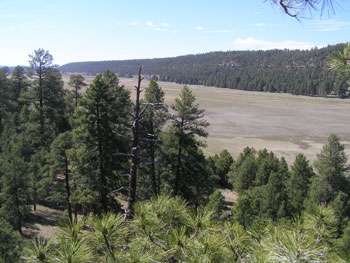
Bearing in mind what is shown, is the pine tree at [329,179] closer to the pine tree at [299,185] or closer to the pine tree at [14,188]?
the pine tree at [299,185]

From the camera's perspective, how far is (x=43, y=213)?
22.3 metres

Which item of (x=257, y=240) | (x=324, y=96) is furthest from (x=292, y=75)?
(x=257, y=240)

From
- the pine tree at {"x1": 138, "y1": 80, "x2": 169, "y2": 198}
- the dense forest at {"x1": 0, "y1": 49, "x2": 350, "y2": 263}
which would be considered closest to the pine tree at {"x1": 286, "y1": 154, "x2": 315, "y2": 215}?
the dense forest at {"x1": 0, "y1": 49, "x2": 350, "y2": 263}

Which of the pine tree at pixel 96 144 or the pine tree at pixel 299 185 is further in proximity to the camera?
the pine tree at pixel 299 185

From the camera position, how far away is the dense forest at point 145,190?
3.22m

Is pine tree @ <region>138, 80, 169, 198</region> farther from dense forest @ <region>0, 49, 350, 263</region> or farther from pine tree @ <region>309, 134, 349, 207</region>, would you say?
pine tree @ <region>309, 134, 349, 207</region>

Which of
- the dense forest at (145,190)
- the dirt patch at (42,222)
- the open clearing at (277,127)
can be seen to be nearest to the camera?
the dense forest at (145,190)

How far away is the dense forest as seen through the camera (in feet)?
10.6

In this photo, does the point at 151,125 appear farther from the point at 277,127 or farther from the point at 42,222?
the point at 277,127

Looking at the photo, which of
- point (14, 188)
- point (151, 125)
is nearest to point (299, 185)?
point (151, 125)

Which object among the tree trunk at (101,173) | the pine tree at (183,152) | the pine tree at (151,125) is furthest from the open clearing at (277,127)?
the tree trunk at (101,173)

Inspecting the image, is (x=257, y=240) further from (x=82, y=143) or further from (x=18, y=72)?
(x=18, y=72)

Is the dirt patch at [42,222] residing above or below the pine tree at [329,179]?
below

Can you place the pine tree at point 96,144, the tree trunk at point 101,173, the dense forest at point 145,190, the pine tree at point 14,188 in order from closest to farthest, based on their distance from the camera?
1. the dense forest at point 145,190
2. the pine tree at point 96,144
3. the tree trunk at point 101,173
4. the pine tree at point 14,188
